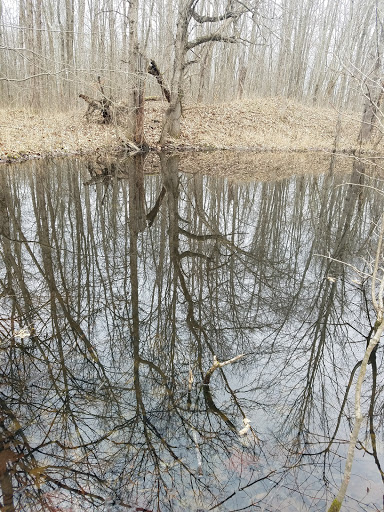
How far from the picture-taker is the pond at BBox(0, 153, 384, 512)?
7.39 feet

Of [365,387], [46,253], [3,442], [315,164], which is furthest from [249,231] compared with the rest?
[315,164]

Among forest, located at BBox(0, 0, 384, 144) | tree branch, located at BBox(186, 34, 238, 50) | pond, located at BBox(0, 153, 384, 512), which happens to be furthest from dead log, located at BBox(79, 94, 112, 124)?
pond, located at BBox(0, 153, 384, 512)

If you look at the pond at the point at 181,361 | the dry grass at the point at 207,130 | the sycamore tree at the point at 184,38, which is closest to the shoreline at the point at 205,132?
the dry grass at the point at 207,130

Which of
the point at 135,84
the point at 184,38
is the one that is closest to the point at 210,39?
the point at 184,38

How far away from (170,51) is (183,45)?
2.65m

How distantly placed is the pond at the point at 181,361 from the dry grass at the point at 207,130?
6980mm

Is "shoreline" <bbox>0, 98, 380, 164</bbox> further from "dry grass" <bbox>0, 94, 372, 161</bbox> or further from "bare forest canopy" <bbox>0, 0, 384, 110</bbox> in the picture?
"bare forest canopy" <bbox>0, 0, 384, 110</bbox>

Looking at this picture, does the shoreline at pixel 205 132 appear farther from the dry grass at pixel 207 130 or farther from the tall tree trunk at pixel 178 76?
the tall tree trunk at pixel 178 76

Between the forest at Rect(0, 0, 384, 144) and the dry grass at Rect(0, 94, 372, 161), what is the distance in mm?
1117

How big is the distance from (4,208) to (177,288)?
14.8ft

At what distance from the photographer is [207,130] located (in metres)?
19.2

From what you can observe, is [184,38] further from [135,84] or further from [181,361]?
[181,361]

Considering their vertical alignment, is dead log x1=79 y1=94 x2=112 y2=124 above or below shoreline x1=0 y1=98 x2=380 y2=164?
above

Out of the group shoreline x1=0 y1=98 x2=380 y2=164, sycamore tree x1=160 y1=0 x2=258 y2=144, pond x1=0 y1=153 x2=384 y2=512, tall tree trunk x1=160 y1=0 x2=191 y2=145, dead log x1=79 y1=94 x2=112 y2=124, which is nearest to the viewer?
pond x1=0 y1=153 x2=384 y2=512
